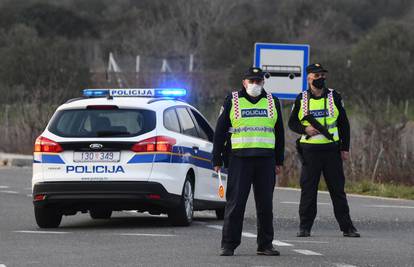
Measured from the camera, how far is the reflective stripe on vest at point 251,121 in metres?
12.6

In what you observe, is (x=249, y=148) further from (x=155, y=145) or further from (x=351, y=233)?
(x=155, y=145)

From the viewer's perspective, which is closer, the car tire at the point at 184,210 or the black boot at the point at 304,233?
the black boot at the point at 304,233

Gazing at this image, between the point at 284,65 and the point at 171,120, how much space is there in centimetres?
874

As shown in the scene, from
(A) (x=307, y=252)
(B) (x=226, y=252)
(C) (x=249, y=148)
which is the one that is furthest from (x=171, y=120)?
(B) (x=226, y=252)

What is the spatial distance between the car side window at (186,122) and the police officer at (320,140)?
176 cm

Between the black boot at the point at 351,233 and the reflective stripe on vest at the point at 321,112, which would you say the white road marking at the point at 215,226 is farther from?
the reflective stripe on vest at the point at 321,112

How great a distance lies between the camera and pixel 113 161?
15.1 meters

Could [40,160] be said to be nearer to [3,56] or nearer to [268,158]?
[268,158]

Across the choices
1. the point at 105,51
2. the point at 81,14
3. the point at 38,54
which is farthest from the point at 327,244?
the point at 81,14

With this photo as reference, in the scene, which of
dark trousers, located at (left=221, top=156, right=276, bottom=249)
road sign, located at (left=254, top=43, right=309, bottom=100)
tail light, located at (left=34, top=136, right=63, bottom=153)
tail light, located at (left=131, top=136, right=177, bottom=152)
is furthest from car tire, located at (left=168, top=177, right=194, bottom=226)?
road sign, located at (left=254, top=43, right=309, bottom=100)

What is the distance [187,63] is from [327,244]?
48.0 m

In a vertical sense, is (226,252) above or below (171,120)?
below

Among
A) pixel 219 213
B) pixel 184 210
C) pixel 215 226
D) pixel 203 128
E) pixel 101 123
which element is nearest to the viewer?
pixel 101 123

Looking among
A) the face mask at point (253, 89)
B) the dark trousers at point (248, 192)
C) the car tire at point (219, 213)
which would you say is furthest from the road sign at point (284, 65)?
the face mask at point (253, 89)
